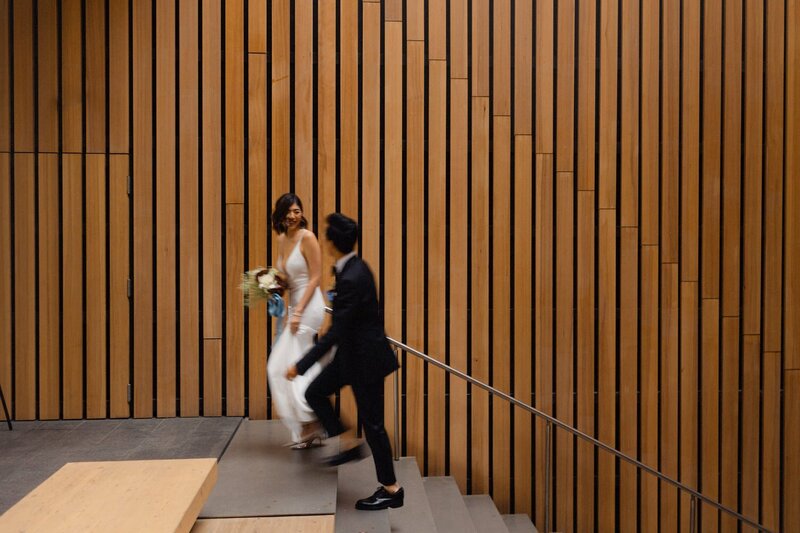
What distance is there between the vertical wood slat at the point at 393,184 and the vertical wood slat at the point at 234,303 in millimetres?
948

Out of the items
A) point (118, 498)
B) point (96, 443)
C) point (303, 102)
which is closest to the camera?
point (118, 498)

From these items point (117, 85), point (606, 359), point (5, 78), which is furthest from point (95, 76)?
point (606, 359)

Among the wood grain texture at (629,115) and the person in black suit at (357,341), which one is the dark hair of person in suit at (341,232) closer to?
the person in black suit at (357,341)

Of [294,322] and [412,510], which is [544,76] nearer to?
[294,322]

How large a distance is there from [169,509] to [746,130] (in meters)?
4.35

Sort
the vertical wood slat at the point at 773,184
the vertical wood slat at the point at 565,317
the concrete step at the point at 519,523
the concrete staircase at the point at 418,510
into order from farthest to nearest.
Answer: the vertical wood slat at the point at 773,184, the vertical wood slat at the point at 565,317, the concrete step at the point at 519,523, the concrete staircase at the point at 418,510

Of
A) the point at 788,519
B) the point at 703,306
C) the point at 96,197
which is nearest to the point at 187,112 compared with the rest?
the point at 96,197

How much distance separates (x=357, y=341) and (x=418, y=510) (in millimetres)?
1203

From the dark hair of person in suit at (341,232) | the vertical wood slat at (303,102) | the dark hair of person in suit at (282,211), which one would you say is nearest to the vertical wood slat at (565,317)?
the vertical wood slat at (303,102)

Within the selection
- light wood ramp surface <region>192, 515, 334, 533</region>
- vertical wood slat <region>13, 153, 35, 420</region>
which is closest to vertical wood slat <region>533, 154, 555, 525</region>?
light wood ramp surface <region>192, 515, 334, 533</region>

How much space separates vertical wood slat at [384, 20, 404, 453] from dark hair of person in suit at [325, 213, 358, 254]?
152 centimetres

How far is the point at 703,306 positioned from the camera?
4332mm

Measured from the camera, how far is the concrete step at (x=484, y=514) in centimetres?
363

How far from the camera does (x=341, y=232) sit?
2.56m
